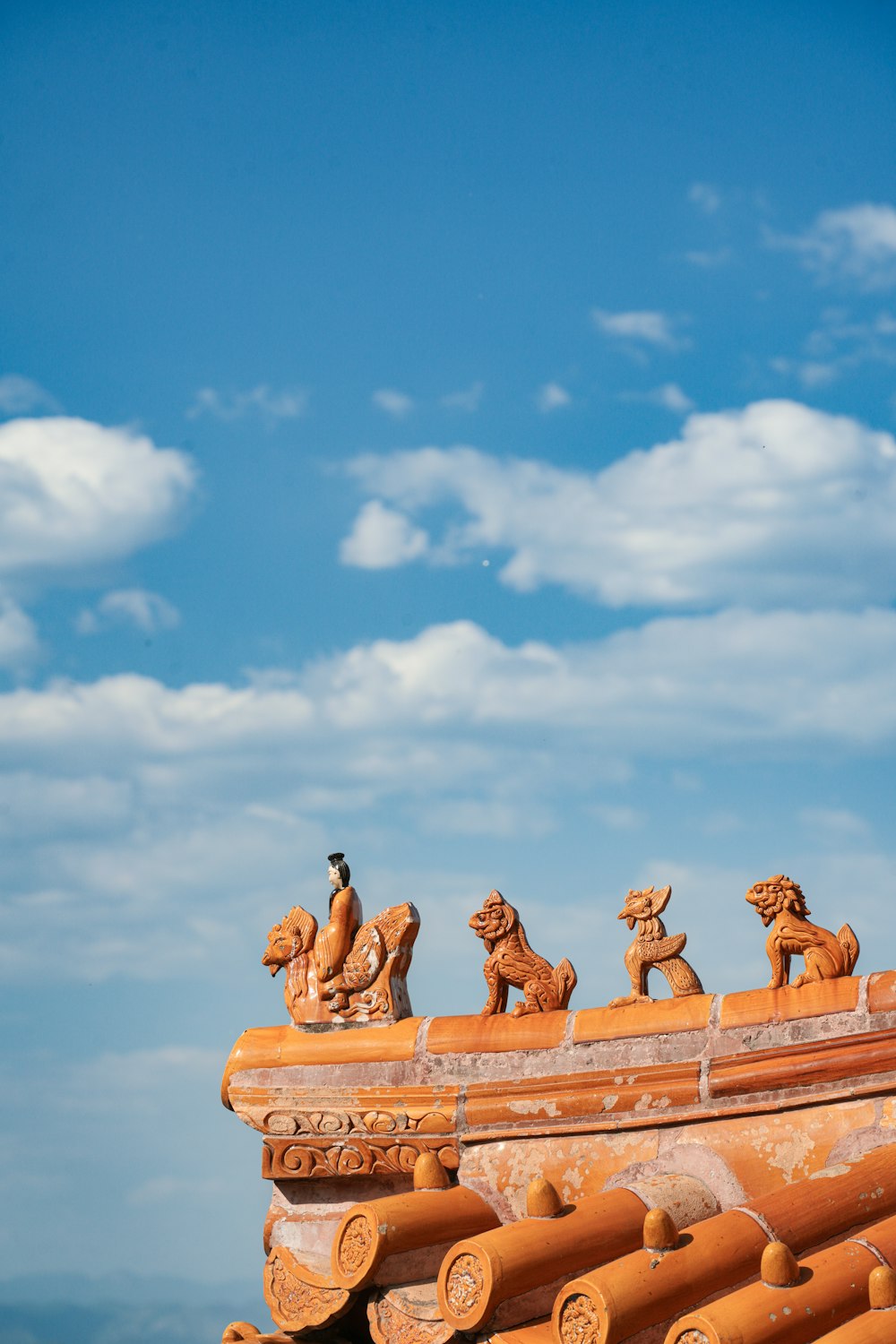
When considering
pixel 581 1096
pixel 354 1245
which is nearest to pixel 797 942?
pixel 581 1096

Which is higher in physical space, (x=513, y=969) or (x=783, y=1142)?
(x=513, y=969)

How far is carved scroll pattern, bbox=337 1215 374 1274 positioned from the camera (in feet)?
28.7

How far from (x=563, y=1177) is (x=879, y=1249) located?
2460 mm

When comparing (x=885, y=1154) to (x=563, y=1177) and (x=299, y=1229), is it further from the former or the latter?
(x=299, y=1229)

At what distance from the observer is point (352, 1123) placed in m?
10.1

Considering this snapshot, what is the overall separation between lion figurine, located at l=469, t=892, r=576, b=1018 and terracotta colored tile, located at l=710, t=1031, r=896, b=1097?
122 cm

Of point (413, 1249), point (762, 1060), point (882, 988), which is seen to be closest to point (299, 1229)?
point (413, 1249)

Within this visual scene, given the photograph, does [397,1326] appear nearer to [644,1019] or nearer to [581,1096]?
[581,1096]

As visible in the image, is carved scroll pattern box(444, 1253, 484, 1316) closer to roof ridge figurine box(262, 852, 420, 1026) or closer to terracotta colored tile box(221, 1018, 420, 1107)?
terracotta colored tile box(221, 1018, 420, 1107)

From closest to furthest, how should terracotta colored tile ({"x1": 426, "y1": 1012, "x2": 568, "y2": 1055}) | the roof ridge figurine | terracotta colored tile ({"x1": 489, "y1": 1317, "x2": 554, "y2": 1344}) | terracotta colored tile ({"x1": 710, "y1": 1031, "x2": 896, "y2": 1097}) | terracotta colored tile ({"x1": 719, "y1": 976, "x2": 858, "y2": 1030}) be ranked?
terracotta colored tile ({"x1": 489, "y1": 1317, "x2": 554, "y2": 1344}), terracotta colored tile ({"x1": 710, "y1": 1031, "x2": 896, "y2": 1097}), terracotta colored tile ({"x1": 719, "y1": 976, "x2": 858, "y2": 1030}), terracotta colored tile ({"x1": 426, "y1": 1012, "x2": 568, "y2": 1055}), the roof ridge figurine

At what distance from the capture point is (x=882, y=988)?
8484 millimetres

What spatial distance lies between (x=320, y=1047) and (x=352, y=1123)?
Answer: 540 millimetres

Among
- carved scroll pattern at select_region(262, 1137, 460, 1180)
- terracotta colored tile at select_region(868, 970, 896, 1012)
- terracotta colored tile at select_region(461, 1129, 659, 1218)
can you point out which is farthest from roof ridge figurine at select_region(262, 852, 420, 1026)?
terracotta colored tile at select_region(868, 970, 896, 1012)

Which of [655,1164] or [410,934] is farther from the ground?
[410,934]
